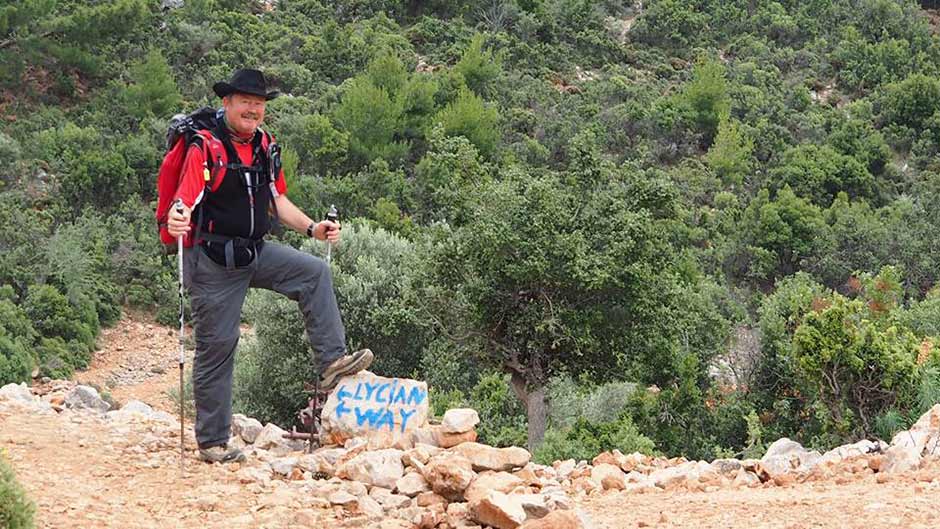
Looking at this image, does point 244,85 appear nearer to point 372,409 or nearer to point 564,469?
point 372,409

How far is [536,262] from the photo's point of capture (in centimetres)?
1234

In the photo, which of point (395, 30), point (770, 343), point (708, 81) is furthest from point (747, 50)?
point (770, 343)

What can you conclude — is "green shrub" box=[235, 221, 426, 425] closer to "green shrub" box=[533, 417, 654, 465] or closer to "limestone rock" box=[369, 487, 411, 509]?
"green shrub" box=[533, 417, 654, 465]

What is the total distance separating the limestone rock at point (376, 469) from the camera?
4895 mm

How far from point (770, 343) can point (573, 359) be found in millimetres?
5130

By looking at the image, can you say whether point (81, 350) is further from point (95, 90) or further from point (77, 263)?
point (95, 90)

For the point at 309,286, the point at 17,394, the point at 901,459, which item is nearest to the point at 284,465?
the point at 309,286

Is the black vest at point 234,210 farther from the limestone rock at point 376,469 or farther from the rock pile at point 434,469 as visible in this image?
the limestone rock at point 376,469

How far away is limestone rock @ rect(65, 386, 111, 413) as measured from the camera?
22.3 feet

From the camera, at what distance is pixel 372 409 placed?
220 inches

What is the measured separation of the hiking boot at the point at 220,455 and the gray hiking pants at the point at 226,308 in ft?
0.11

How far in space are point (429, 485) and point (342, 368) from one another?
3.29ft

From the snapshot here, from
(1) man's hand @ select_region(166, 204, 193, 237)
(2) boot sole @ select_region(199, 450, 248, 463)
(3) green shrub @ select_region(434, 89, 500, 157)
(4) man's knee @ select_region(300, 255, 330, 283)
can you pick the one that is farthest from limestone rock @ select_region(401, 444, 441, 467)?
(3) green shrub @ select_region(434, 89, 500, 157)

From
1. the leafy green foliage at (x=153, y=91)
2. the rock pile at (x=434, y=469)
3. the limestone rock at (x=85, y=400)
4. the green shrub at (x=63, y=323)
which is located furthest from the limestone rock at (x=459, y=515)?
the leafy green foliage at (x=153, y=91)
